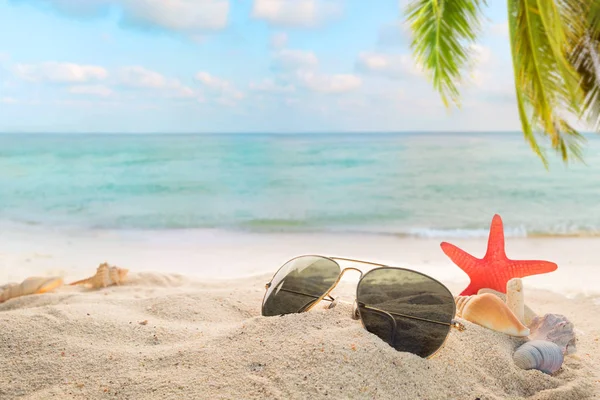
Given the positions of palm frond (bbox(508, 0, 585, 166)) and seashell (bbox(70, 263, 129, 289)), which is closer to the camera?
seashell (bbox(70, 263, 129, 289))

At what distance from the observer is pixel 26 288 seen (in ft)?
10.6

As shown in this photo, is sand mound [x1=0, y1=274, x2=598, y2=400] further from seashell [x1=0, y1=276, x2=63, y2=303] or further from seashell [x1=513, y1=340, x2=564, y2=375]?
seashell [x1=0, y1=276, x2=63, y2=303]

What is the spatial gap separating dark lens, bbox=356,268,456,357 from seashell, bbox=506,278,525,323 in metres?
0.68

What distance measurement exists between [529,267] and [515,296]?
0.27 metres

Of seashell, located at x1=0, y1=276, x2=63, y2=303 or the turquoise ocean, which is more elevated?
seashell, located at x1=0, y1=276, x2=63, y2=303

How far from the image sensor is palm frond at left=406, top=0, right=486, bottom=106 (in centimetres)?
458

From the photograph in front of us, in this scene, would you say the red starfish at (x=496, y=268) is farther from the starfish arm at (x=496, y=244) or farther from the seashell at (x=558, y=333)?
the seashell at (x=558, y=333)

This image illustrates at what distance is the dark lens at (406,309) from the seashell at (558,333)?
0.69m

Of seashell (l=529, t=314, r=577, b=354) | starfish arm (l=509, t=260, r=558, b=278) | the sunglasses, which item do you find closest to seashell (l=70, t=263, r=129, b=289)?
the sunglasses

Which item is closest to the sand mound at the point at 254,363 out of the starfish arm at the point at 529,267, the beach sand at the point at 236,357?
the beach sand at the point at 236,357

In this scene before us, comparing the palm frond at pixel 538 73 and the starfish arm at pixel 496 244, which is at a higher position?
the palm frond at pixel 538 73

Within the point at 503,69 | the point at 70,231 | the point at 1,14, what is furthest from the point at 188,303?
the point at 1,14

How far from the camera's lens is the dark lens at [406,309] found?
5.72 feet

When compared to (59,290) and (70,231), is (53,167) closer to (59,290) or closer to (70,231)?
(70,231)
